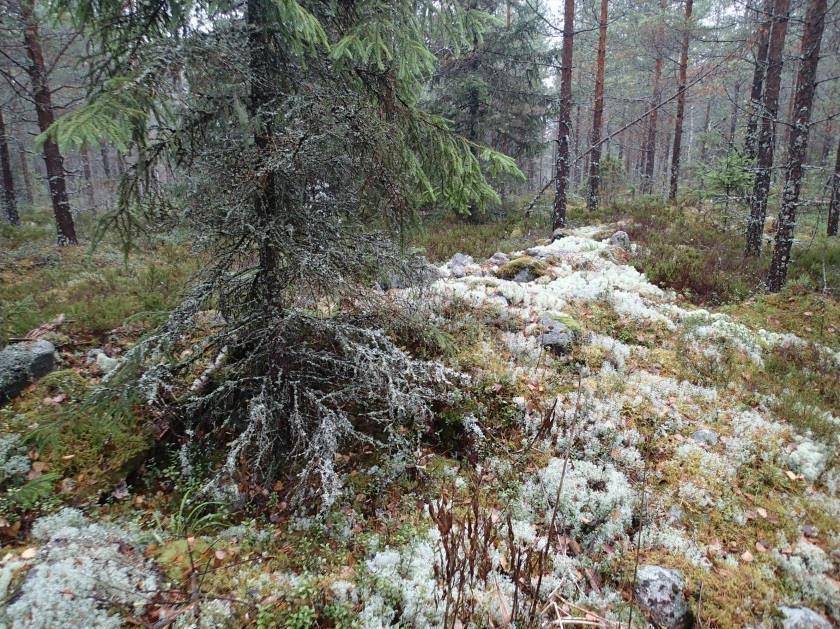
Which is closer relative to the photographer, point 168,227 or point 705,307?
point 168,227

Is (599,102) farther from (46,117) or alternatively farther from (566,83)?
(46,117)

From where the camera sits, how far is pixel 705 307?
29.7 ft

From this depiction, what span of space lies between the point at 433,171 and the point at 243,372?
305 centimetres

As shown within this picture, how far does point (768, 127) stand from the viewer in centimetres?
1135

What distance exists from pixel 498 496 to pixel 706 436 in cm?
258

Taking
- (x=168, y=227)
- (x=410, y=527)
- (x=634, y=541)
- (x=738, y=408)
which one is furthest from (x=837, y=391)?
(x=168, y=227)

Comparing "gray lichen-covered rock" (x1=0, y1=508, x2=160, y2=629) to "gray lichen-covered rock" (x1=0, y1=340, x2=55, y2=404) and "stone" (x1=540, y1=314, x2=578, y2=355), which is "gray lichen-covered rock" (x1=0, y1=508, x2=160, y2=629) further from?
"stone" (x1=540, y1=314, x2=578, y2=355)

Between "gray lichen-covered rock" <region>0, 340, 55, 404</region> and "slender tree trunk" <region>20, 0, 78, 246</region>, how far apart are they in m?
8.10

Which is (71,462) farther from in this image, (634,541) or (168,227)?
(634,541)

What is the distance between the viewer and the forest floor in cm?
290

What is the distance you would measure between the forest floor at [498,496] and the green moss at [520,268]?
2.13m

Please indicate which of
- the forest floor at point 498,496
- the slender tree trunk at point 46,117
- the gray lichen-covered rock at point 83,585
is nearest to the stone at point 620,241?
the forest floor at point 498,496

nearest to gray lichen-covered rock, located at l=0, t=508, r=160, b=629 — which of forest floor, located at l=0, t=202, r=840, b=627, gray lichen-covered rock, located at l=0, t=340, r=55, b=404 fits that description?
forest floor, located at l=0, t=202, r=840, b=627

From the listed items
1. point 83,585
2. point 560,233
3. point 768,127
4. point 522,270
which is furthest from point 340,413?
point 768,127
